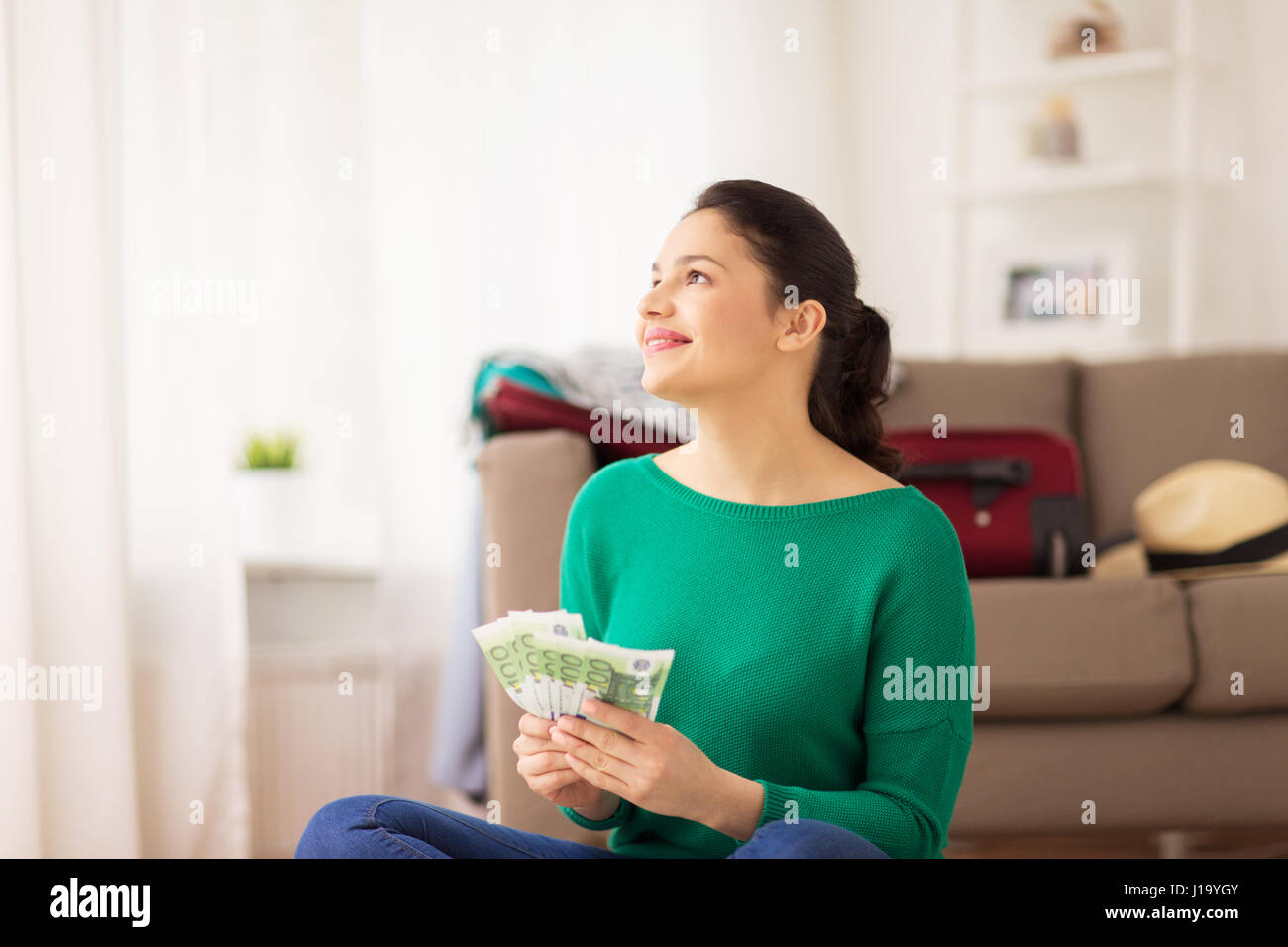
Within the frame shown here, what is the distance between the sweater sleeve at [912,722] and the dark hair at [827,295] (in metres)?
0.17

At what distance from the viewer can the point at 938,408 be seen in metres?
2.52

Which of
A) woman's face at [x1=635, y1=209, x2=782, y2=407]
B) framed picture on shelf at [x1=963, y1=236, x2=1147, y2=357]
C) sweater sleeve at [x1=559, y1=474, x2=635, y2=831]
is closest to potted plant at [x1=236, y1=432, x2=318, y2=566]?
sweater sleeve at [x1=559, y1=474, x2=635, y2=831]

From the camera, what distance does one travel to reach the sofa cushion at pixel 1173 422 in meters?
2.45

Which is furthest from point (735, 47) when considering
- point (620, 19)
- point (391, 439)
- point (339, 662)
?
point (339, 662)

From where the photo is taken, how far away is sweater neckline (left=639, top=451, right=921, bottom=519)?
1.08 meters

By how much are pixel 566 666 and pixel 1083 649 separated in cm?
118

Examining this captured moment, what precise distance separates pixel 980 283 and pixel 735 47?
97 centimetres

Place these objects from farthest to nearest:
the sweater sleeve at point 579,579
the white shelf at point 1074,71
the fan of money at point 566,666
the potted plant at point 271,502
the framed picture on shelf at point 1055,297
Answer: the framed picture on shelf at point 1055,297
the white shelf at point 1074,71
the potted plant at point 271,502
the sweater sleeve at point 579,579
the fan of money at point 566,666
